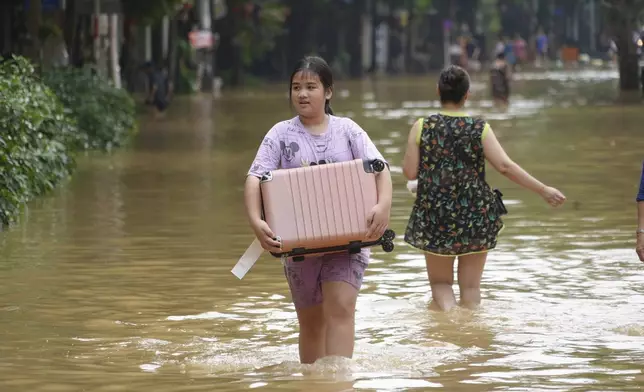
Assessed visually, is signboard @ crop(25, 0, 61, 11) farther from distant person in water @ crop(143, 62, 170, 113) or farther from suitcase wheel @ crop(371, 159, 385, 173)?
suitcase wheel @ crop(371, 159, 385, 173)

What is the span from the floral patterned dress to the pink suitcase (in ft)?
8.10

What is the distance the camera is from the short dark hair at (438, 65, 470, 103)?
10.1m

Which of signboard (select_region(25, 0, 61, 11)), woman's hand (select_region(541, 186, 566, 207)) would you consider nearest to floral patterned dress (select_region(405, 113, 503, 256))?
woman's hand (select_region(541, 186, 566, 207))

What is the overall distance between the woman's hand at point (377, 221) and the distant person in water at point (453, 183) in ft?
8.08

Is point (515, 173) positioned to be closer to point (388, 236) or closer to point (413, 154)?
point (413, 154)

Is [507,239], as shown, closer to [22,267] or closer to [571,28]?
[22,267]

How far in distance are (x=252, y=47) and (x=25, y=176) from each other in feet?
155

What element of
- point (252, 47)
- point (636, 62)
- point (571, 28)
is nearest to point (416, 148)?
point (636, 62)

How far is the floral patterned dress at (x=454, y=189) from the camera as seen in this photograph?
10.2 meters

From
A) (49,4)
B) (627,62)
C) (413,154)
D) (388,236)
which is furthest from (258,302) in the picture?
(627,62)

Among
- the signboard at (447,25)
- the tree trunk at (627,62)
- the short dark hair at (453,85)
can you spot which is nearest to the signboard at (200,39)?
the tree trunk at (627,62)

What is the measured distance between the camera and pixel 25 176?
1572cm

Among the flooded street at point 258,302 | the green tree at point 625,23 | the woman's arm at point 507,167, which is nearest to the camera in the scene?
the flooded street at point 258,302

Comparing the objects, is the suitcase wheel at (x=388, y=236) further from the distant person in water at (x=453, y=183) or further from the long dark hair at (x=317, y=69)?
the distant person in water at (x=453, y=183)
